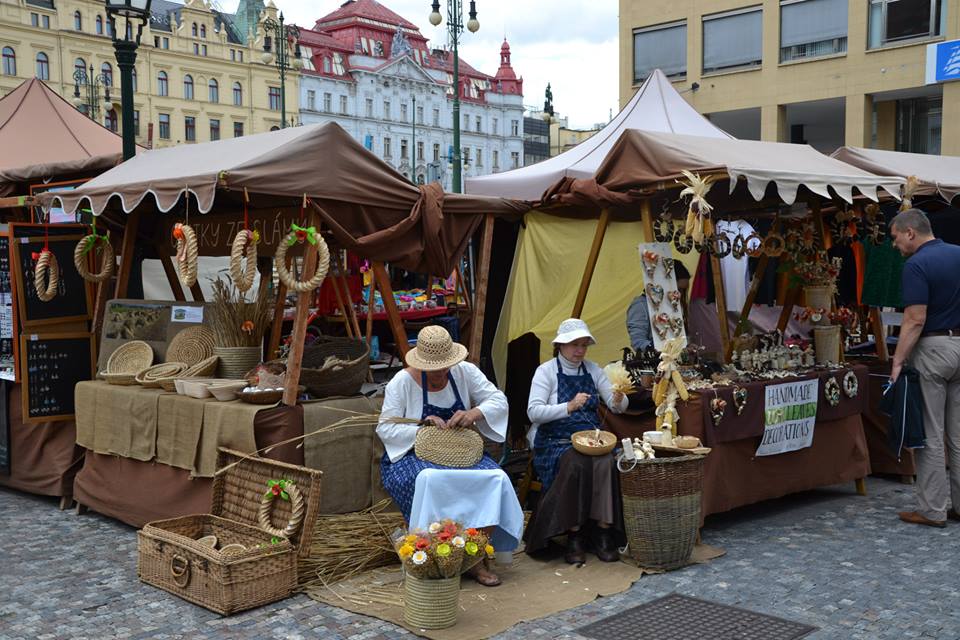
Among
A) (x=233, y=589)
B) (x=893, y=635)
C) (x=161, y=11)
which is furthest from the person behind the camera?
(x=161, y=11)

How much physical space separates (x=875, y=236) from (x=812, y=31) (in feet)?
58.7

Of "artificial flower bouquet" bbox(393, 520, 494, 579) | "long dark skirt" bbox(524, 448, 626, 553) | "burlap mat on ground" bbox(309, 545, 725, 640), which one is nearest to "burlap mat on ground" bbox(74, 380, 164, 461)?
"burlap mat on ground" bbox(309, 545, 725, 640)

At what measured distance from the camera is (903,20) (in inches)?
865

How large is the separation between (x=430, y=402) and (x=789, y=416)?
250cm

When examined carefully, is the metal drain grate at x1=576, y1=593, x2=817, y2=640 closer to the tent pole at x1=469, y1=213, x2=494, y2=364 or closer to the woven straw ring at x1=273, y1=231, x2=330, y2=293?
the woven straw ring at x1=273, y1=231, x2=330, y2=293

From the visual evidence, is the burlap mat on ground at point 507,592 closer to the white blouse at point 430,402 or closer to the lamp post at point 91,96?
the white blouse at point 430,402

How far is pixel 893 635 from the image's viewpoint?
13.8 ft

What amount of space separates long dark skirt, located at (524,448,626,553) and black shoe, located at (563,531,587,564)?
2.6 inches

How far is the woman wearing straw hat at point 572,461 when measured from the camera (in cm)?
525

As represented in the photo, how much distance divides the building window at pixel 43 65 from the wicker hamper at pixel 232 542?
157 feet

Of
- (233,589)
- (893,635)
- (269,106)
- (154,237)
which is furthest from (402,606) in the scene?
(269,106)

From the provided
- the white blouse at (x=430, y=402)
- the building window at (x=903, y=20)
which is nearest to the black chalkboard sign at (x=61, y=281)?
the white blouse at (x=430, y=402)

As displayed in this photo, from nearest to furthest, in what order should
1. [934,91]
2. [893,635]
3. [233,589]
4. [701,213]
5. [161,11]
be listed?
[893,635] < [233,589] < [701,213] < [934,91] < [161,11]

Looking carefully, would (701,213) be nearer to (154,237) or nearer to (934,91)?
(154,237)
